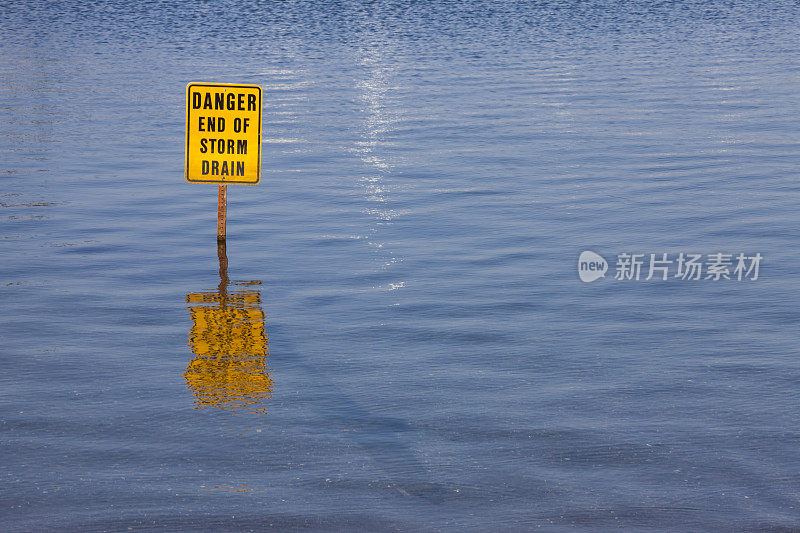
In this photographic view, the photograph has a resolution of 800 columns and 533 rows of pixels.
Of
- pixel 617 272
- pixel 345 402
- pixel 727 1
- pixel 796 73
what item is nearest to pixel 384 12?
pixel 727 1

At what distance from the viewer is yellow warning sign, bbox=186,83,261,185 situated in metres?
10.4

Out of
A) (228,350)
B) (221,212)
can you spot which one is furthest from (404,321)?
(221,212)

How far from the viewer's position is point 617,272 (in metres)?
10.6

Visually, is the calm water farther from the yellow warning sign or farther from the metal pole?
the yellow warning sign

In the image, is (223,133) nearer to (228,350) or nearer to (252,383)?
(228,350)

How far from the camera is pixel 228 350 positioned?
27.5 ft

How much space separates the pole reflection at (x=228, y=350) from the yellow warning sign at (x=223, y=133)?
1.06 meters

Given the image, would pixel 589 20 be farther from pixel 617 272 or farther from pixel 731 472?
pixel 731 472

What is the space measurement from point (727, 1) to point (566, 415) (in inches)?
1604

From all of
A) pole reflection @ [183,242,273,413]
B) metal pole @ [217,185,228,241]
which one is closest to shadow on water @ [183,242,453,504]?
pole reflection @ [183,242,273,413]

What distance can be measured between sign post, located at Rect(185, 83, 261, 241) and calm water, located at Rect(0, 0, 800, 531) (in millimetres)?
899

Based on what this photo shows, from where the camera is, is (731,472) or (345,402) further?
(345,402)

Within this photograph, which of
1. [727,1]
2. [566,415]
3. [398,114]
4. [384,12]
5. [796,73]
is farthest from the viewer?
[727,1]

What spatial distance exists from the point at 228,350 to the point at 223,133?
116 inches
